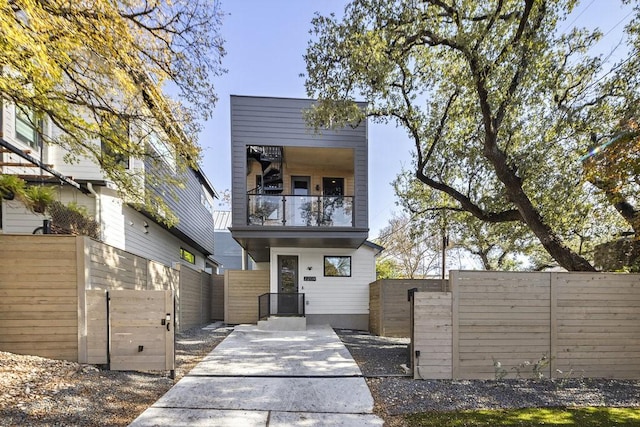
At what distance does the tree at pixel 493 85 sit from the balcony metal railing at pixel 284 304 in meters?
6.04

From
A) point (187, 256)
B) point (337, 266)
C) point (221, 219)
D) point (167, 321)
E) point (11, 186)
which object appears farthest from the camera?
point (221, 219)

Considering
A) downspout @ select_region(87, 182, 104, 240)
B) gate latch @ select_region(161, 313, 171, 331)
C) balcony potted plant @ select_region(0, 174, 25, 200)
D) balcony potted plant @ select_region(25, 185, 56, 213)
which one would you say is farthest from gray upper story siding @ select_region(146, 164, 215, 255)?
gate latch @ select_region(161, 313, 171, 331)

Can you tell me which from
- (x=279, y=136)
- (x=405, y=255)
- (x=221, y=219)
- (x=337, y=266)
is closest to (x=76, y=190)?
(x=279, y=136)

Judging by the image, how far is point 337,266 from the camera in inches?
474

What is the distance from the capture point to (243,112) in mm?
10289

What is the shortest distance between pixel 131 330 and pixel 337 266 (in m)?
7.76

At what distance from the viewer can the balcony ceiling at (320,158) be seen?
1102 centimetres

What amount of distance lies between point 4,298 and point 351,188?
33.5 feet

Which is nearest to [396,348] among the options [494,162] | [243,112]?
[494,162]

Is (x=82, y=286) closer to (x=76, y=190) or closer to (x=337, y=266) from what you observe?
(x=76, y=190)

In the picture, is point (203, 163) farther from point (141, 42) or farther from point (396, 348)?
point (396, 348)

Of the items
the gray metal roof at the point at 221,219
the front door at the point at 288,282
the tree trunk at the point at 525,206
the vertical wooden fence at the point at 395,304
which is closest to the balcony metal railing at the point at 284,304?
the front door at the point at 288,282

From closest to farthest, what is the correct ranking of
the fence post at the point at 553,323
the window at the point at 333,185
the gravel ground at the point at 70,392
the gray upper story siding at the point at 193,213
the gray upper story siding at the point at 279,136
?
the gravel ground at the point at 70,392 < the fence post at the point at 553,323 < the gray upper story siding at the point at 279,136 < the window at the point at 333,185 < the gray upper story siding at the point at 193,213

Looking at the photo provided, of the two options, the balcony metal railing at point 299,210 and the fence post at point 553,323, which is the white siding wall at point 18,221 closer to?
the balcony metal railing at point 299,210
